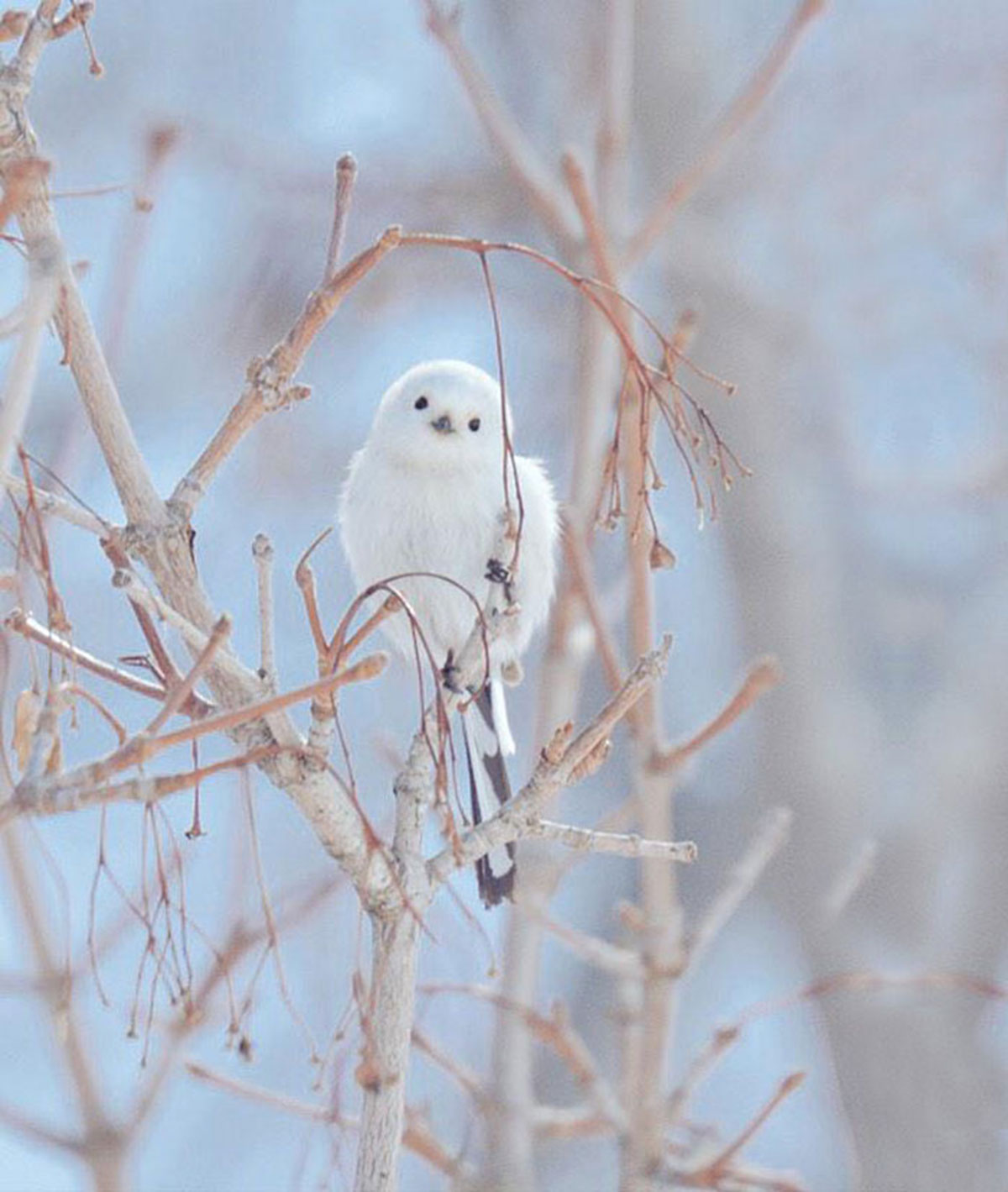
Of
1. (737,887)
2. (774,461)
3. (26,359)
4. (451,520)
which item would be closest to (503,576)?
(737,887)

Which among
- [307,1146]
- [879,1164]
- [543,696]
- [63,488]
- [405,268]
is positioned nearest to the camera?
[63,488]

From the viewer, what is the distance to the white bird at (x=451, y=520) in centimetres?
215

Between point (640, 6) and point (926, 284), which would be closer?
point (640, 6)

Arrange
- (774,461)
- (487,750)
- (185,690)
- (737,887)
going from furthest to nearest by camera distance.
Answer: (774,461) < (487,750) < (737,887) < (185,690)

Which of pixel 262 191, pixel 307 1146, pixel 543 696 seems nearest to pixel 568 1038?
pixel 307 1146

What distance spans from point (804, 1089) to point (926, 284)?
2.30 m

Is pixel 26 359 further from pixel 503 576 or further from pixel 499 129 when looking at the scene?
pixel 499 129

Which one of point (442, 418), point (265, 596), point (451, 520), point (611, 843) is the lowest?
point (611, 843)

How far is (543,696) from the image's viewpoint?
200 centimetres

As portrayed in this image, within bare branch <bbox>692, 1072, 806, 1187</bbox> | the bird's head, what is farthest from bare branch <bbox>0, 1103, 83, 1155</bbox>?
the bird's head

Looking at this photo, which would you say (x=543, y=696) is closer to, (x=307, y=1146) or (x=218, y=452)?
(x=307, y=1146)

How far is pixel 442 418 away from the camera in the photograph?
2.29m

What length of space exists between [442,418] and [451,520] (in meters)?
0.16

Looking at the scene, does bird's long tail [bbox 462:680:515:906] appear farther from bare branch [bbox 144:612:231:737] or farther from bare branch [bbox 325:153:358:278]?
bare branch [bbox 144:612:231:737]
